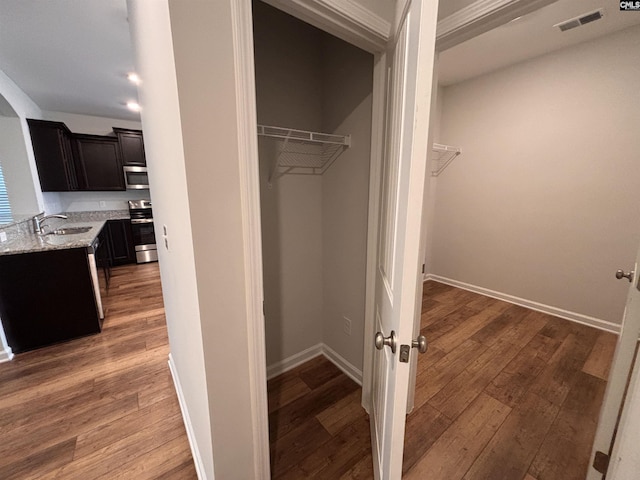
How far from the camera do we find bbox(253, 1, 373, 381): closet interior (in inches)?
64.7

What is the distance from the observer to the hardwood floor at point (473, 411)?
1347mm

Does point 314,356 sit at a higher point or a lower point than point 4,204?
lower

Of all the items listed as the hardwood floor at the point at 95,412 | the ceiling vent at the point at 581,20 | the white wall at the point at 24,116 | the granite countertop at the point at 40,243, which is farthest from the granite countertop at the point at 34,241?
the ceiling vent at the point at 581,20

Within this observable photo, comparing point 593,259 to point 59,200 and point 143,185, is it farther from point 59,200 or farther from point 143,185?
point 59,200

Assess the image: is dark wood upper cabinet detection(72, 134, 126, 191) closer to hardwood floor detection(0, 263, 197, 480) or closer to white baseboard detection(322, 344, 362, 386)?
hardwood floor detection(0, 263, 197, 480)

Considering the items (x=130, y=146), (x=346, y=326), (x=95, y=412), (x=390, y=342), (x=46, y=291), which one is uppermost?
(x=130, y=146)

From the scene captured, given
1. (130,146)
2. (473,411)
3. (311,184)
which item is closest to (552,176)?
(473,411)

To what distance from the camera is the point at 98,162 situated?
14.6 ft

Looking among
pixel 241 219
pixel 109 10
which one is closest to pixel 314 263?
pixel 241 219

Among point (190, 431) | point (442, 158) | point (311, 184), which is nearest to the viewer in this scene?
point (190, 431)

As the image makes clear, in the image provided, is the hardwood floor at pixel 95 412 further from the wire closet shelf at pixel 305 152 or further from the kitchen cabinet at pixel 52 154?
the kitchen cabinet at pixel 52 154

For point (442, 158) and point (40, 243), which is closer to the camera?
point (40, 243)

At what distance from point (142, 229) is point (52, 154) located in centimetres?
156

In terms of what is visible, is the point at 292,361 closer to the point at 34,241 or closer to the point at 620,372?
the point at 620,372
